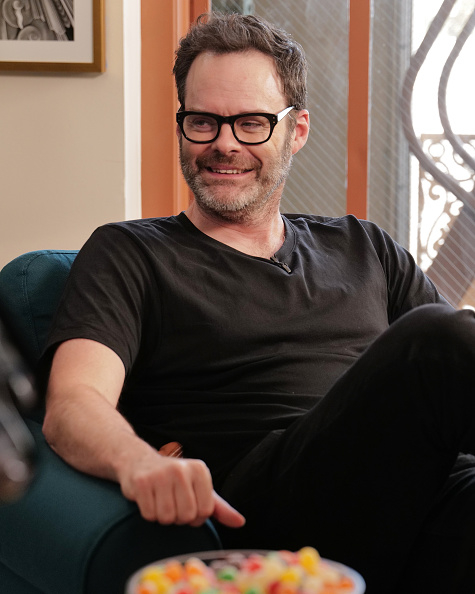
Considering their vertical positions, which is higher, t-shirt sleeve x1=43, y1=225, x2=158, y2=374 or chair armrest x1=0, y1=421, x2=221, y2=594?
t-shirt sleeve x1=43, y1=225, x2=158, y2=374

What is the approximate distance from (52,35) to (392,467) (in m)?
1.66

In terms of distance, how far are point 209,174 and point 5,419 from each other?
74 cm

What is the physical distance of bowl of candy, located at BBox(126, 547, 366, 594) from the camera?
651 millimetres

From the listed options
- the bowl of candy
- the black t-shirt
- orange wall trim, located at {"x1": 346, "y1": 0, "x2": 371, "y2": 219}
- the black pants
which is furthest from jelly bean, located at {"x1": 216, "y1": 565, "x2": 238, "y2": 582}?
orange wall trim, located at {"x1": 346, "y1": 0, "x2": 371, "y2": 219}

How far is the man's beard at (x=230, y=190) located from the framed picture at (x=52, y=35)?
0.71 meters

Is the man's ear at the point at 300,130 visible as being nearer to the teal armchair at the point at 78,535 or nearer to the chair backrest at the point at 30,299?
the chair backrest at the point at 30,299

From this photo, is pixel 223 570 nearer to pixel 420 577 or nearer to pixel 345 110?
pixel 420 577

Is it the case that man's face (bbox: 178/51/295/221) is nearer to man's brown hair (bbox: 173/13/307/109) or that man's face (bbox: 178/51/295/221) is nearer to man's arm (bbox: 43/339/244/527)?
man's brown hair (bbox: 173/13/307/109)

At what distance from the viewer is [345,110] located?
2590 millimetres

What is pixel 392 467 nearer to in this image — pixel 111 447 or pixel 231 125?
pixel 111 447

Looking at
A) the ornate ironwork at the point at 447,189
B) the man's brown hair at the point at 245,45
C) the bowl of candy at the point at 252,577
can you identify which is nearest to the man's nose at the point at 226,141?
the man's brown hair at the point at 245,45

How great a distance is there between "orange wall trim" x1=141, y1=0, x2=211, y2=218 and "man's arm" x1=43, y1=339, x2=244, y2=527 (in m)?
A: 1.25

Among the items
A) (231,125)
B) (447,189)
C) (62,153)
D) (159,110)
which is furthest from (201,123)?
(447,189)

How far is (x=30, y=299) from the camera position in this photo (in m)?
1.48
